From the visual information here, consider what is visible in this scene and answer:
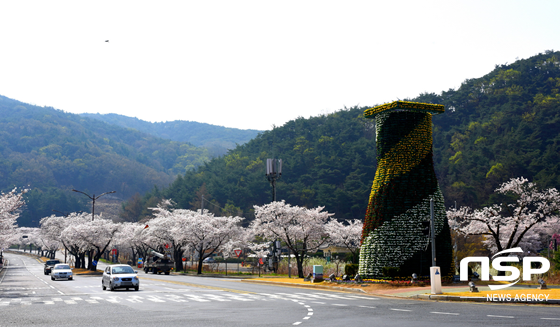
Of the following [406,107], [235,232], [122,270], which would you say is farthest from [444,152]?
[122,270]

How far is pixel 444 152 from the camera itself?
11719 centimetres

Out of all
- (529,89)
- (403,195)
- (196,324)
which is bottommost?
(196,324)

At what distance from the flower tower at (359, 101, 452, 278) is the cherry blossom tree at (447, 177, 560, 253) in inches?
294

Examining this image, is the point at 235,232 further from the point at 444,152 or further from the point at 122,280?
the point at 444,152

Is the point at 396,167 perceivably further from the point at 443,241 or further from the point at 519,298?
the point at 519,298

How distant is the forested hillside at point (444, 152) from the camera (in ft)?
319

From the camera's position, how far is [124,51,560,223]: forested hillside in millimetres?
97250

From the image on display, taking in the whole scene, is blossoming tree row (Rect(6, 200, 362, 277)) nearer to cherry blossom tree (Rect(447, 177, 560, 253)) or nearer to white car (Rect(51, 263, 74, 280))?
white car (Rect(51, 263, 74, 280))

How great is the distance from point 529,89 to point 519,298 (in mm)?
110421

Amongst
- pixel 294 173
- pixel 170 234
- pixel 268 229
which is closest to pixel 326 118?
pixel 294 173

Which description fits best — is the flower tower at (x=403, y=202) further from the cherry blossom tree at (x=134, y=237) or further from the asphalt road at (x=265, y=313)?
the cherry blossom tree at (x=134, y=237)

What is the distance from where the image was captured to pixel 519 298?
64.6ft

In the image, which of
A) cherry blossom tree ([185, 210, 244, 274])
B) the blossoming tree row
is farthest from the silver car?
cherry blossom tree ([185, 210, 244, 274])

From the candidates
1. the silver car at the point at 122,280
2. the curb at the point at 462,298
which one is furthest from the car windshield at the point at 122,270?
the curb at the point at 462,298
